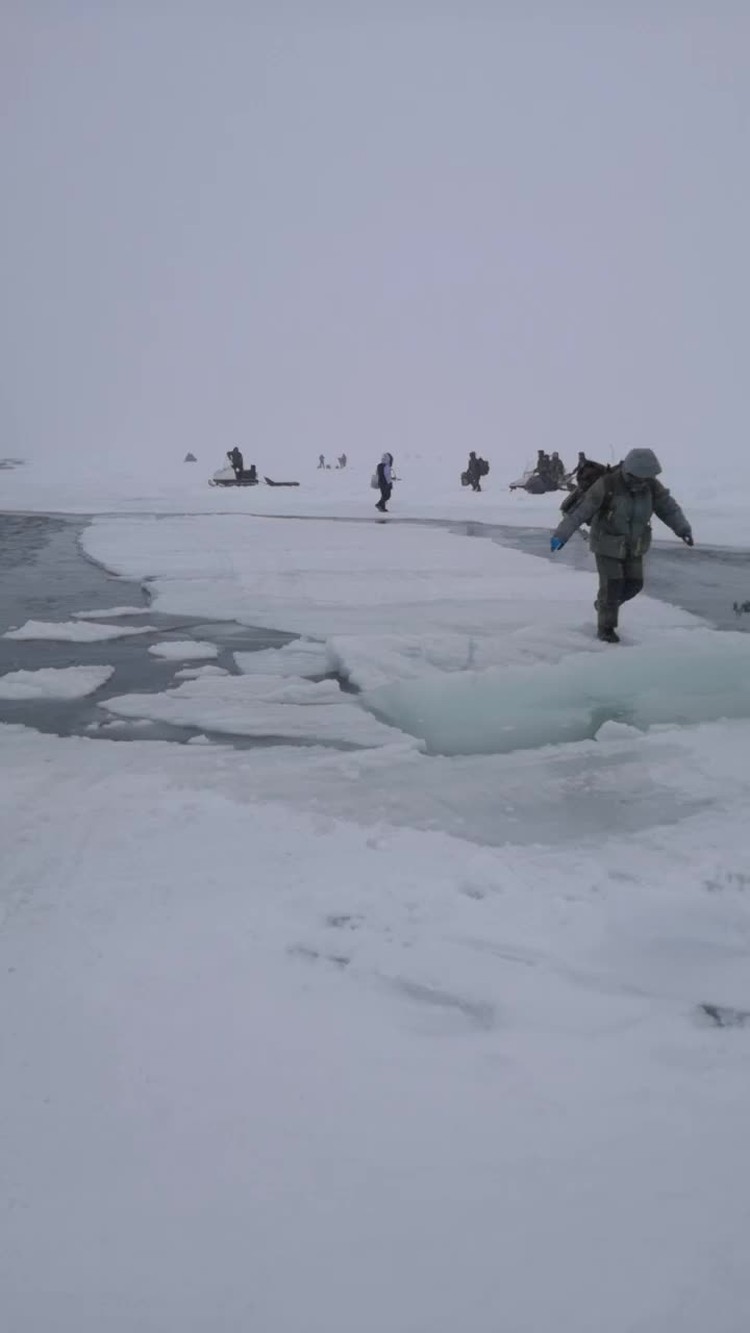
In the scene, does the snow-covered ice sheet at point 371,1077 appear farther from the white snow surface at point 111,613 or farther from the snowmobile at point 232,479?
the snowmobile at point 232,479

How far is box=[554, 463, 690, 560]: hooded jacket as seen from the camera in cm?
676

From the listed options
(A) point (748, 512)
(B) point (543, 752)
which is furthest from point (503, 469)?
(B) point (543, 752)

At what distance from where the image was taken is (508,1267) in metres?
1.73

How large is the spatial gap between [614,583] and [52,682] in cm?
420

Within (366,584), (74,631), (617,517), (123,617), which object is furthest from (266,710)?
(366,584)

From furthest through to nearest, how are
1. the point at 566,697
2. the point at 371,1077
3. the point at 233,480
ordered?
the point at 233,480
the point at 566,697
the point at 371,1077

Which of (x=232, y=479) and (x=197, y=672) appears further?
(x=232, y=479)

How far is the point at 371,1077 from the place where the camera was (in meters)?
2.21

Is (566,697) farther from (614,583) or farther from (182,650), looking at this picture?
(182,650)

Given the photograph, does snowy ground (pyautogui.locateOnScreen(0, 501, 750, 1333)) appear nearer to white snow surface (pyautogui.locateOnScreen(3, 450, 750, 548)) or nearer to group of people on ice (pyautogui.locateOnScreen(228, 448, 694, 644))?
group of people on ice (pyautogui.locateOnScreen(228, 448, 694, 644))

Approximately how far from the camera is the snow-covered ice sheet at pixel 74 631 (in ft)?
24.3

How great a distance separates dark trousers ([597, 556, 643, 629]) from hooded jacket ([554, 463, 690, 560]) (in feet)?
0.23

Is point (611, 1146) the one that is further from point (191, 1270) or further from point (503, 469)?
point (503, 469)

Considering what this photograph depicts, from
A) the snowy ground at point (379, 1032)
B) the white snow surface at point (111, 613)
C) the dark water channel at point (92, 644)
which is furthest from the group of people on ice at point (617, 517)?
the white snow surface at point (111, 613)
